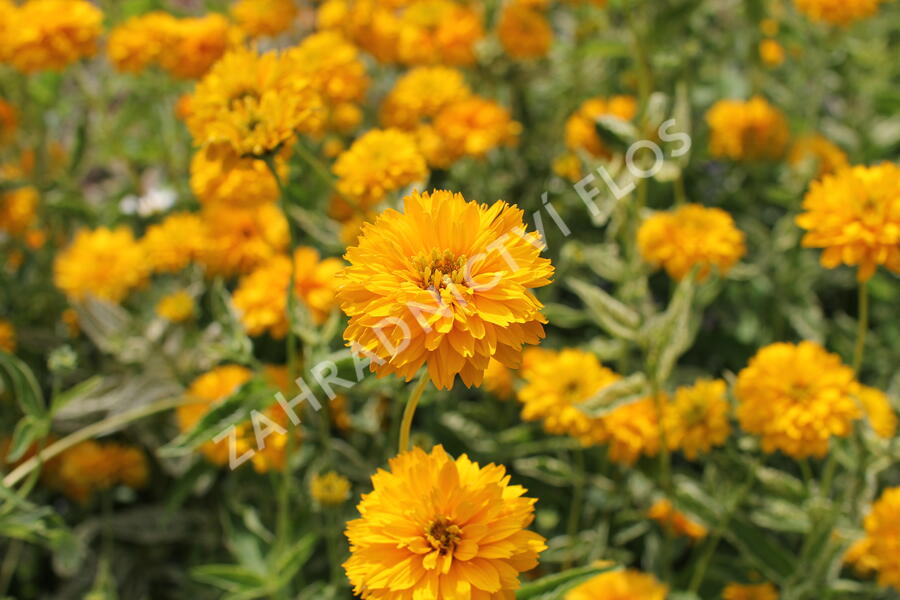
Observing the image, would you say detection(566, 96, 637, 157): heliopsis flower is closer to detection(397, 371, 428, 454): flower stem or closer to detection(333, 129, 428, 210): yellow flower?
detection(333, 129, 428, 210): yellow flower

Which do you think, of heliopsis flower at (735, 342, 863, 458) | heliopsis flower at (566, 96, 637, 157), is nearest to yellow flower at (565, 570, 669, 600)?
heliopsis flower at (735, 342, 863, 458)

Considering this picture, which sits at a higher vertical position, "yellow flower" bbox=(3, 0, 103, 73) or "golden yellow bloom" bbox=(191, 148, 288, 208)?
"yellow flower" bbox=(3, 0, 103, 73)

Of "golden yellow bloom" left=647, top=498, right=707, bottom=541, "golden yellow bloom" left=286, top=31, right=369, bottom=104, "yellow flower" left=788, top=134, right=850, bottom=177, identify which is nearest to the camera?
"golden yellow bloom" left=647, top=498, right=707, bottom=541

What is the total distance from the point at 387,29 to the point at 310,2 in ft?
1.87

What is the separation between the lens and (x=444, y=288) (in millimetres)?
899

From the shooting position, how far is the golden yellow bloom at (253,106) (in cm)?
116

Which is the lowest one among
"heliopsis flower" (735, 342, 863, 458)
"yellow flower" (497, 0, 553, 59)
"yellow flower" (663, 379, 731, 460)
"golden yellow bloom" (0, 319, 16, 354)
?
"golden yellow bloom" (0, 319, 16, 354)

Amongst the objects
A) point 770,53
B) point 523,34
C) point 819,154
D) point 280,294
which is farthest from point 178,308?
point 770,53

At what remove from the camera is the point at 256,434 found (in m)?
1.44

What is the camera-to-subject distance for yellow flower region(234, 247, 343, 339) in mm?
1594

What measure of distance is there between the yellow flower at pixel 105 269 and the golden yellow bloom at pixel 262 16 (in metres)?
0.74

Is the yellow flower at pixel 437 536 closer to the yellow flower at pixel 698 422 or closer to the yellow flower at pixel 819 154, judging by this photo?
the yellow flower at pixel 698 422

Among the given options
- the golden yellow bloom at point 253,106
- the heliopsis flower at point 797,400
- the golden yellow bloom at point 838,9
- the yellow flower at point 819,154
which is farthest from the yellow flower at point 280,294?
the golden yellow bloom at point 838,9

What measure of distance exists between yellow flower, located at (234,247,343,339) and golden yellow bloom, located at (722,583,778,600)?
981 millimetres
